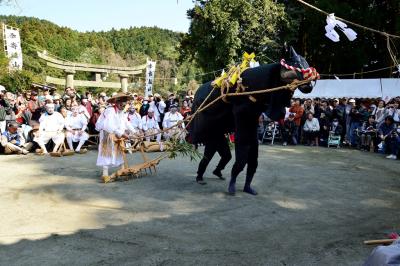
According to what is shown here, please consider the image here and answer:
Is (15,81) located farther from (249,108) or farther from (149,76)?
(249,108)

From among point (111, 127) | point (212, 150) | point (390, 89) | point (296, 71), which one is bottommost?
point (212, 150)

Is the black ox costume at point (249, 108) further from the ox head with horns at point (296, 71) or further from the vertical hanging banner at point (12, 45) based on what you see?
the vertical hanging banner at point (12, 45)

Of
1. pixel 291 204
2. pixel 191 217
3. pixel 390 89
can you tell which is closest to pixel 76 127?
pixel 191 217

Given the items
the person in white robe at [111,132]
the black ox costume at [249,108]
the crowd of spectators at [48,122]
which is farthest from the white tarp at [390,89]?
the person in white robe at [111,132]

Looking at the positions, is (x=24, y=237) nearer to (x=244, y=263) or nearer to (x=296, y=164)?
(x=244, y=263)

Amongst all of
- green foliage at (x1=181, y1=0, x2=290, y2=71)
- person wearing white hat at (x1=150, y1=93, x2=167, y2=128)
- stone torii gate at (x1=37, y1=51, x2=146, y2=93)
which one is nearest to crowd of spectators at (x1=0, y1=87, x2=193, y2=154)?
person wearing white hat at (x1=150, y1=93, x2=167, y2=128)

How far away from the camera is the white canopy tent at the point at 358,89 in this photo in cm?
1692

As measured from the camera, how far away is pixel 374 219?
218 inches

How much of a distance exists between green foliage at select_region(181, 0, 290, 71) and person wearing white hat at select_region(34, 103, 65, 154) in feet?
49.1

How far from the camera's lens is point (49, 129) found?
38.8 ft

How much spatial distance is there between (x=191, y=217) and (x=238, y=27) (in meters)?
20.8

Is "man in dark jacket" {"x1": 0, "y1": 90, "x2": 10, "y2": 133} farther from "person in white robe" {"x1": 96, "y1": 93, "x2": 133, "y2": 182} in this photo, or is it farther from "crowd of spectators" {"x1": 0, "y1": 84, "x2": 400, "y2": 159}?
"person in white robe" {"x1": 96, "y1": 93, "x2": 133, "y2": 182}

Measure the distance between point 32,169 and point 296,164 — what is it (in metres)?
6.21

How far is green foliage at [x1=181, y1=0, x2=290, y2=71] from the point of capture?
24531 millimetres
